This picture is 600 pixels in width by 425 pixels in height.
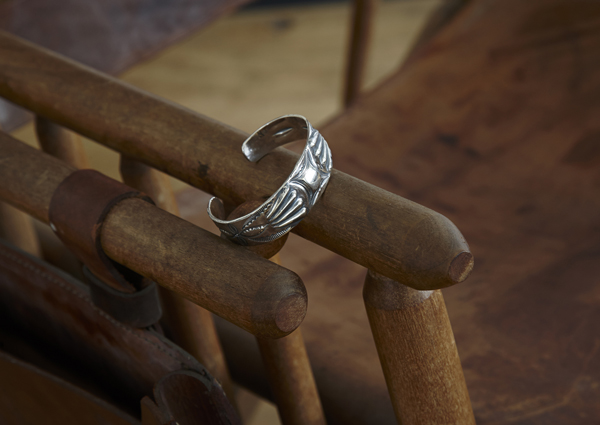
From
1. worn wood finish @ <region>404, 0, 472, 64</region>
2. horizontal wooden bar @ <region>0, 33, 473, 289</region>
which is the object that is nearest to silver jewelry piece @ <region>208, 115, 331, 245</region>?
horizontal wooden bar @ <region>0, 33, 473, 289</region>

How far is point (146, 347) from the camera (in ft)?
1.27

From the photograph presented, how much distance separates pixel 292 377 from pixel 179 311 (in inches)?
4.0

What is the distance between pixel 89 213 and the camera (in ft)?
1.15

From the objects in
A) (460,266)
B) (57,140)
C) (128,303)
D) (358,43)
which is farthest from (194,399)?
(358,43)

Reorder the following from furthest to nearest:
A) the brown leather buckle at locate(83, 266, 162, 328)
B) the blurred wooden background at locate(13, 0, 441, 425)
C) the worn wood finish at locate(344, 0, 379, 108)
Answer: the blurred wooden background at locate(13, 0, 441, 425), the worn wood finish at locate(344, 0, 379, 108), the brown leather buckle at locate(83, 266, 162, 328)

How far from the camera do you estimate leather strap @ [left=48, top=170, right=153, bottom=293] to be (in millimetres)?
348

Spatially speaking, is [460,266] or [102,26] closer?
[460,266]

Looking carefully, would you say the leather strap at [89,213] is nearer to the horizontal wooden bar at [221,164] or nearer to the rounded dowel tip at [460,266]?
the horizontal wooden bar at [221,164]

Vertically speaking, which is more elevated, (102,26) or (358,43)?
(102,26)

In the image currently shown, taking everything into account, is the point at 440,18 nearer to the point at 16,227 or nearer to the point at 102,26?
the point at 102,26

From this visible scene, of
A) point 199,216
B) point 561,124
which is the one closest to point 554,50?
point 561,124

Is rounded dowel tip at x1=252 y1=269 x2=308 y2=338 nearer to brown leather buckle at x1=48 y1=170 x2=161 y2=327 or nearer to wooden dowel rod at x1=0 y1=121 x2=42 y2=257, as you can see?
brown leather buckle at x1=48 y1=170 x2=161 y2=327

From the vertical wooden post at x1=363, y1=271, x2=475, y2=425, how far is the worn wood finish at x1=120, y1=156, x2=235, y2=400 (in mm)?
176

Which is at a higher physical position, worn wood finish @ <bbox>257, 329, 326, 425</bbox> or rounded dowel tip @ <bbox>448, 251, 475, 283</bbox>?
rounded dowel tip @ <bbox>448, 251, 475, 283</bbox>
